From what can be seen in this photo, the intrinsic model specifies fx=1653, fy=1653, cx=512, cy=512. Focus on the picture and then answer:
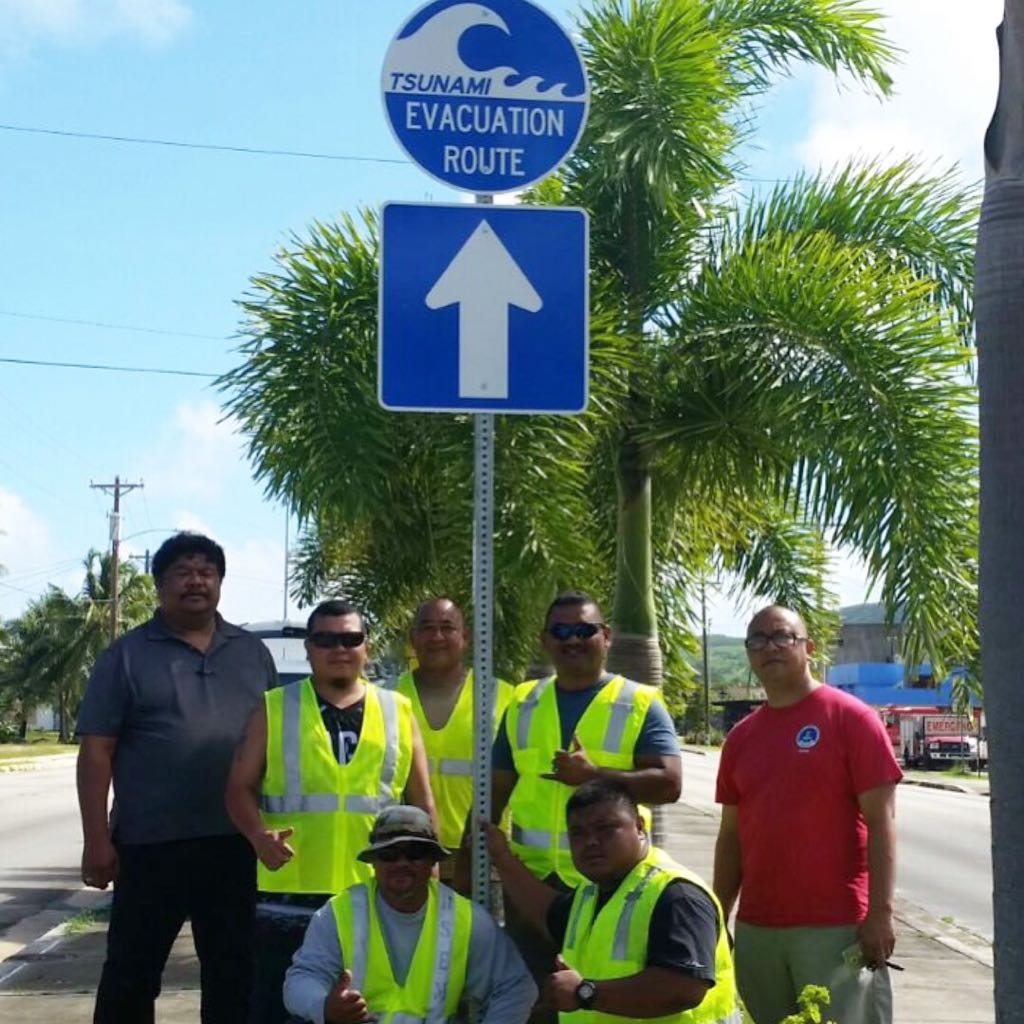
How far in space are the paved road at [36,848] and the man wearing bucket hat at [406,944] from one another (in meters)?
7.85

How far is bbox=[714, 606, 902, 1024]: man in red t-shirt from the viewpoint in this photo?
182 inches

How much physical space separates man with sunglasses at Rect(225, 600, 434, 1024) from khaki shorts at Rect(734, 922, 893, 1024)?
3.78 feet

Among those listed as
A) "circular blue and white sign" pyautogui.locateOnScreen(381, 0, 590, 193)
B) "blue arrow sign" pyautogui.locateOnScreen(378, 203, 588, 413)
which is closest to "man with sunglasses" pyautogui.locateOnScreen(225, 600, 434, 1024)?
"blue arrow sign" pyautogui.locateOnScreen(378, 203, 588, 413)

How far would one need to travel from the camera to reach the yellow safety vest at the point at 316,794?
4.71m

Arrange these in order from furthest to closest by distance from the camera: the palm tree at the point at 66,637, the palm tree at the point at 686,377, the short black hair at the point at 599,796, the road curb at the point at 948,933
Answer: the palm tree at the point at 66,637 < the road curb at the point at 948,933 < the palm tree at the point at 686,377 < the short black hair at the point at 599,796

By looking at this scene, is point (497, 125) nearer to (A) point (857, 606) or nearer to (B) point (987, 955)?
(A) point (857, 606)

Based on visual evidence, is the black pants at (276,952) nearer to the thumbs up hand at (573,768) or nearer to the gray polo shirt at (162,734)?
the gray polo shirt at (162,734)

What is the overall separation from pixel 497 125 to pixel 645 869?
188 centimetres

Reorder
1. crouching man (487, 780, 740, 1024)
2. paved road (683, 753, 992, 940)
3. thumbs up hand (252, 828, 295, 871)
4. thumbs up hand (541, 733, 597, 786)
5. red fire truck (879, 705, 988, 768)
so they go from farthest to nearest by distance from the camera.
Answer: red fire truck (879, 705, 988, 768) < paved road (683, 753, 992, 940) < thumbs up hand (252, 828, 295, 871) < thumbs up hand (541, 733, 597, 786) < crouching man (487, 780, 740, 1024)

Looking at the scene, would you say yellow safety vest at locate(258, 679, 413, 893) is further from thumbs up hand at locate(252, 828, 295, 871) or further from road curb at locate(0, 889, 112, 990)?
road curb at locate(0, 889, 112, 990)

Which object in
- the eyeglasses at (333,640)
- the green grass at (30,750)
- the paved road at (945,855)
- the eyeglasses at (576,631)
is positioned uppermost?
the eyeglasses at (576,631)

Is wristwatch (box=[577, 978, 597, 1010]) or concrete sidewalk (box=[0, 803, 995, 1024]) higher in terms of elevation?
wristwatch (box=[577, 978, 597, 1010])

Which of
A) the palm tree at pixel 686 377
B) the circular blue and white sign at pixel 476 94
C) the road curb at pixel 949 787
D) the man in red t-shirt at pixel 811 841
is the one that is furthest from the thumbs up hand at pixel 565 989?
the road curb at pixel 949 787

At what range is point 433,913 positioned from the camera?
4.18 metres
